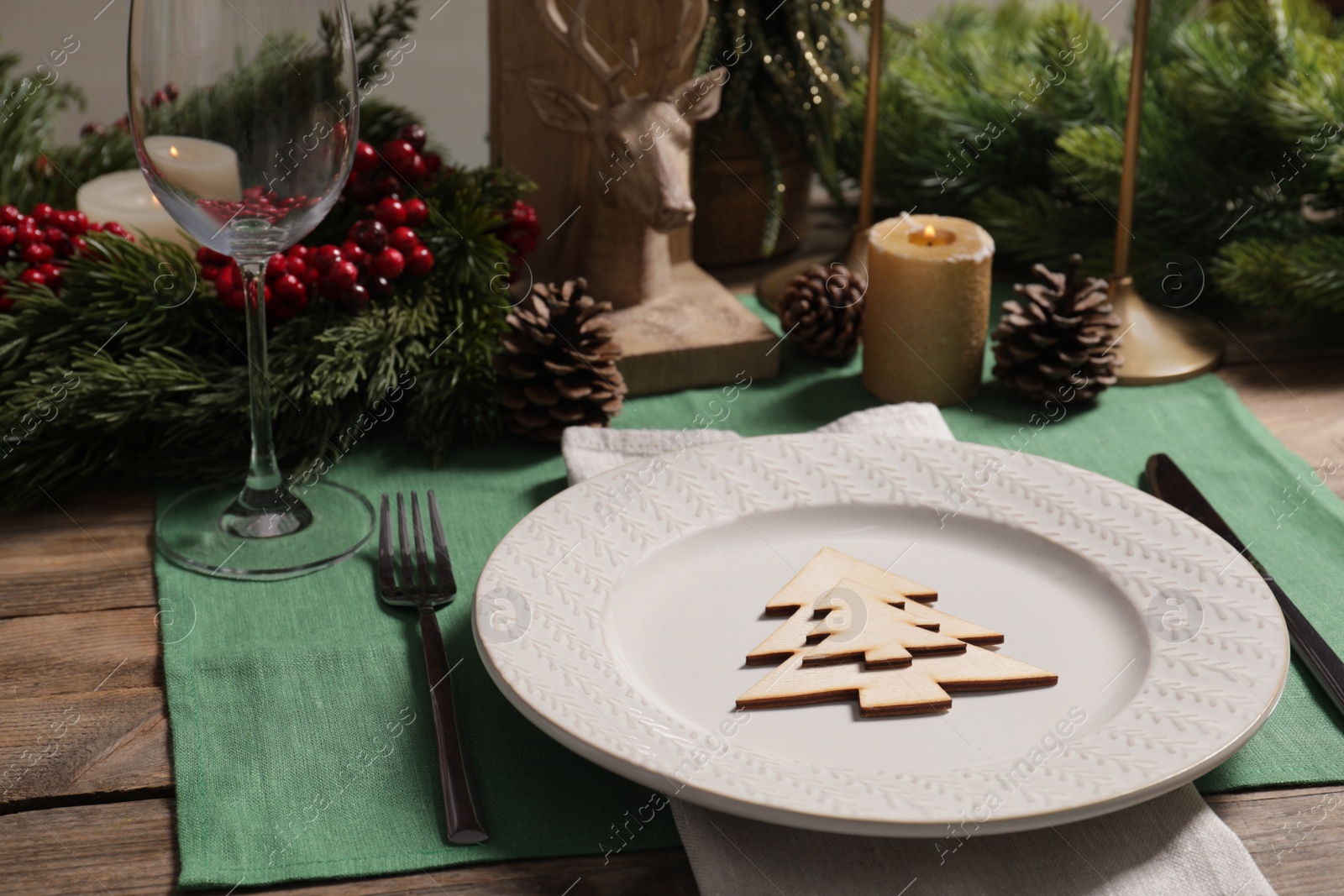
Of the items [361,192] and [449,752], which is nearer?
[449,752]

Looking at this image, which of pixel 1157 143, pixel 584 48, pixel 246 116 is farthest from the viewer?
pixel 1157 143

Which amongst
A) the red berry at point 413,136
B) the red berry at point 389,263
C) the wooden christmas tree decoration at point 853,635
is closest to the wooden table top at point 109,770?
the wooden christmas tree decoration at point 853,635

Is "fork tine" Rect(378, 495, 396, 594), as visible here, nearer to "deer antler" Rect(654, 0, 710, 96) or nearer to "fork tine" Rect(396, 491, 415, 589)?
"fork tine" Rect(396, 491, 415, 589)

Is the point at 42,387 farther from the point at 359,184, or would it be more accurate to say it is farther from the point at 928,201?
the point at 928,201

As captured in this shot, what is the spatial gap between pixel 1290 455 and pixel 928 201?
0.44 metres

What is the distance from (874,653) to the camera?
0.54 m

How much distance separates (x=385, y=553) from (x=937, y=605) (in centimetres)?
30

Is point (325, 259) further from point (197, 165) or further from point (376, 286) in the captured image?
point (197, 165)

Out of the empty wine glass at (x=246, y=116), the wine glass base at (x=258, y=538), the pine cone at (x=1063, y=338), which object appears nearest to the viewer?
the empty wine glass at (x=246, y=116)

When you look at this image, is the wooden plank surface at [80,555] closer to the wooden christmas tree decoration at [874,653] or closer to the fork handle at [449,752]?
the fork handle at [449,752]

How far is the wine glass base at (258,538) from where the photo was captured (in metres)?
0.69

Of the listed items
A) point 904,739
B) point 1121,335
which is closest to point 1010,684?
point 904,739

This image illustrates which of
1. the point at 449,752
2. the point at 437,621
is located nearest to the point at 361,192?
the point at 437,621

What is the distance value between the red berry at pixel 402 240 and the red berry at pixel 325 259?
0.13 ft
